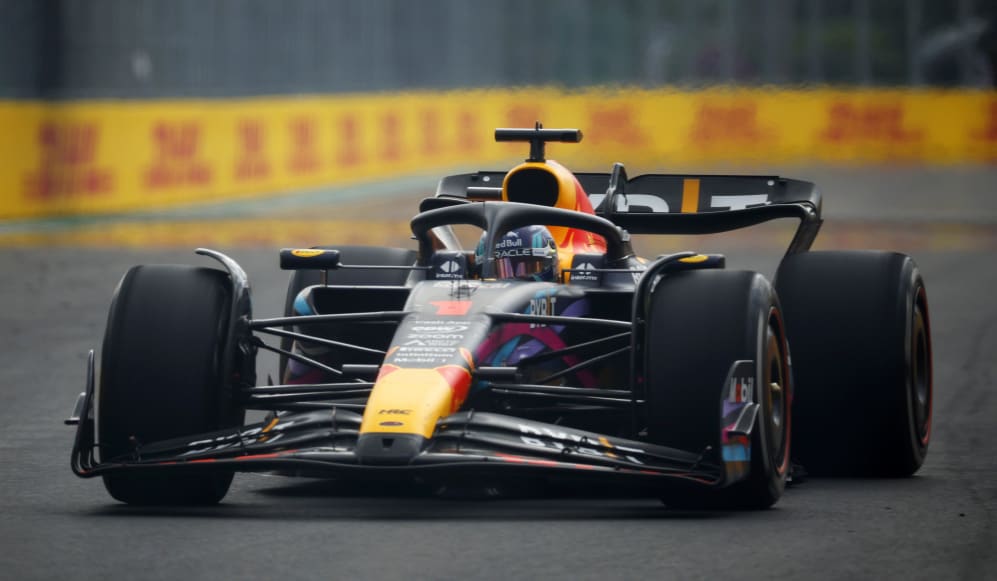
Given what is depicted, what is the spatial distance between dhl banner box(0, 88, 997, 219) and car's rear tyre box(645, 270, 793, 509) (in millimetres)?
20478

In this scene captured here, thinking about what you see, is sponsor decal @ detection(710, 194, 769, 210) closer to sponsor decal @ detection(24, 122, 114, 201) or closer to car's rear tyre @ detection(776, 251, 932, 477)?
car's rear tyre @ detection(776, 251, 932, 477)

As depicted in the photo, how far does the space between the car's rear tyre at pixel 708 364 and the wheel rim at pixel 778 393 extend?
0.11 ft

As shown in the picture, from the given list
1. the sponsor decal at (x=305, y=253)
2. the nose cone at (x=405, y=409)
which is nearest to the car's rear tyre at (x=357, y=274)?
the sponsor decal at (x=305, y=253)

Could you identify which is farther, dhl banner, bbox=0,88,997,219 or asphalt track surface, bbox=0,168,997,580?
dhl banner, bbox=0,88,997,219

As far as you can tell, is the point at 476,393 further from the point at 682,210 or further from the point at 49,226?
the point at 49,226

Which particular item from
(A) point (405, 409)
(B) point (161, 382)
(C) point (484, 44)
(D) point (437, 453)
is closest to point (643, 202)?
(B) point (161, 382)

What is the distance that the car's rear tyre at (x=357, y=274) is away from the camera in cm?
999

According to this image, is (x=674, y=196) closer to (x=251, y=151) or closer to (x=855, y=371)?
(x=855, y=371)

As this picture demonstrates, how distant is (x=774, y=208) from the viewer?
10.1 m

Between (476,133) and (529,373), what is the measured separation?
29.5 m

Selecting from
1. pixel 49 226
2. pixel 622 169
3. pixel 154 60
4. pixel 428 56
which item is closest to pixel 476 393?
pixel 622 169

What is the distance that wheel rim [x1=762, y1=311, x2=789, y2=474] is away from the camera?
7.91 meters

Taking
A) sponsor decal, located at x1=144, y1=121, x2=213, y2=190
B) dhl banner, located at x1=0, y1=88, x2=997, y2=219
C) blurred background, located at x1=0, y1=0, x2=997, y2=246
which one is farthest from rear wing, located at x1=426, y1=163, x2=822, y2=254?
sponsor decal, located at x1=144, y1=121, x2=213, y2=190

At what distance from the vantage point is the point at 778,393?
814 centimetres
